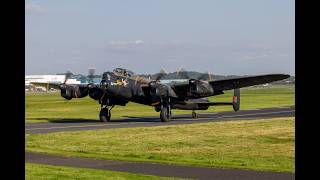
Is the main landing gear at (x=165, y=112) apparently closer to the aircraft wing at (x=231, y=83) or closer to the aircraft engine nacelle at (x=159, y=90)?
the aircraft engine nacelle at (x=159, y=90)

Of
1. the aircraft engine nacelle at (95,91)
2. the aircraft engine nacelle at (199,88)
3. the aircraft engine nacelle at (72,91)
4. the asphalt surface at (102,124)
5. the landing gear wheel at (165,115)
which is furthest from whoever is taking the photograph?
the aircraft engine nacelle at (72,91)

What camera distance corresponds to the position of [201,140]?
21859mm

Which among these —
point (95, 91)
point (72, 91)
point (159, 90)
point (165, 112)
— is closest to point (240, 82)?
point (165, 112)

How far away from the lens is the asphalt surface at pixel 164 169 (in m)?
12.2

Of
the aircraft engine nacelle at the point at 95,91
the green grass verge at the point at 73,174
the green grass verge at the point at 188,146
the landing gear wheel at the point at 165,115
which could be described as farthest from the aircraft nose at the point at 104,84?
the green grass verge at the point at 73,174

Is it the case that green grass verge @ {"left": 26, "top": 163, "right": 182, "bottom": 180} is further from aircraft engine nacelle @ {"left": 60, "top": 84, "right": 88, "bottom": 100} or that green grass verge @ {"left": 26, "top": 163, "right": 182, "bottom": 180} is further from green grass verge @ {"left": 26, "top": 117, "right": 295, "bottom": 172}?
aircraft engine nacelle @ {"left": 60, "top": 84, "right": 88, "bottom": 100}

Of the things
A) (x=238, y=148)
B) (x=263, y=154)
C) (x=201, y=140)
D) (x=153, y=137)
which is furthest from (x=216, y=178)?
(x=153, y=137)

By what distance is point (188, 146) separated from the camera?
1988cm

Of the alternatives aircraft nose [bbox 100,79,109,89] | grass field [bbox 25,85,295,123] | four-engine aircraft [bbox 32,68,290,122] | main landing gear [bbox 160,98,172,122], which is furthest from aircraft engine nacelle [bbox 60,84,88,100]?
main landing gear [bbox 160,98,172,122]

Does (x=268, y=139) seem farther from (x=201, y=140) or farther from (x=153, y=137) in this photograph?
(x=153, y=137)

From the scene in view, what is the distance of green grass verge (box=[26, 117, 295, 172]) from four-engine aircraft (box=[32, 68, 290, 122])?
8757mm

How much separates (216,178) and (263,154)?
5721 millimetres

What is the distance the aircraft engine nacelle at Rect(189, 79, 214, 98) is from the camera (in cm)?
3669

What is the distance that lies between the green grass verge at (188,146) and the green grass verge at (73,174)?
301 cm
